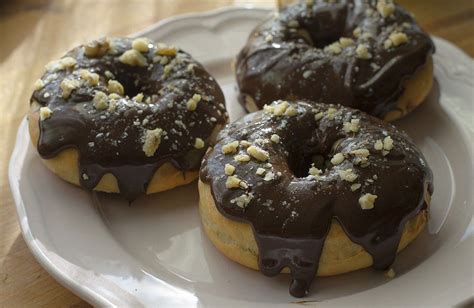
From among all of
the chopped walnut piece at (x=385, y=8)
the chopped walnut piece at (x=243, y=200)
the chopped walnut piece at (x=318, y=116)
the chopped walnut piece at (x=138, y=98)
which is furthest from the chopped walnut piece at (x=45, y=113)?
the chopped walnut piece at (x=385, y=8)

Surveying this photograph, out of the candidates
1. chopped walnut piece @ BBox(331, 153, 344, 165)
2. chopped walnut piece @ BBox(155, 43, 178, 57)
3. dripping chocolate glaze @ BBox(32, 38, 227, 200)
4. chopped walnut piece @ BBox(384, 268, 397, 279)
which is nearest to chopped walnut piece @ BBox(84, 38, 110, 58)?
dripping chocolate glaze @ BBox(32, 38, 227, 200)

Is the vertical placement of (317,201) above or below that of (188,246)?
above

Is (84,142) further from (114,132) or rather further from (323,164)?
(323,164)

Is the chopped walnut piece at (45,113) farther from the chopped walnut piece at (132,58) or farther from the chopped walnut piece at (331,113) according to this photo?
the chopped walnut piece at (331,113)

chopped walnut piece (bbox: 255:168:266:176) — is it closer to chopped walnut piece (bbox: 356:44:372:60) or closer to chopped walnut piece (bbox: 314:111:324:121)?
chopped walnut piece (bbox: 314:111:324:121)

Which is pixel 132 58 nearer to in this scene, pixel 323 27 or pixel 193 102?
pixel 193 102

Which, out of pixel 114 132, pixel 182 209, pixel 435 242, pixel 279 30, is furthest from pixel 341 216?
pixel 279 30

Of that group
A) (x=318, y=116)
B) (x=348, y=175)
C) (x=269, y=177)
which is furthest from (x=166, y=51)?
(x=348, y=175)
